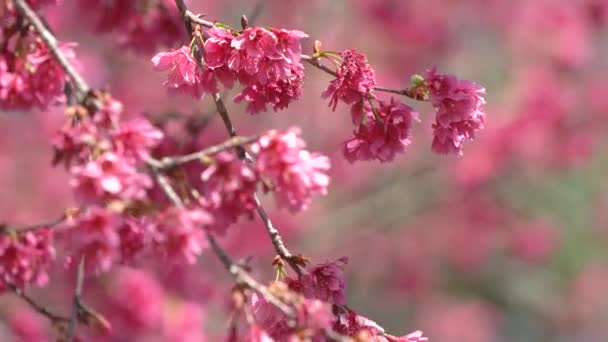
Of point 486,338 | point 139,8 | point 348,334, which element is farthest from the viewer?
point 486,338

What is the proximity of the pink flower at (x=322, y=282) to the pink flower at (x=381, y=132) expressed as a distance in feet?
0.81

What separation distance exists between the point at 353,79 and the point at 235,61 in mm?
229

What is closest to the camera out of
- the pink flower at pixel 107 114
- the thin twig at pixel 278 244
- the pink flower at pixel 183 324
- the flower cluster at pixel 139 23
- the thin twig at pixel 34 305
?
the pink flower at pixel 107 114

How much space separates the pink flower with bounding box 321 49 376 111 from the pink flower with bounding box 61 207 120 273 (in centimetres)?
55

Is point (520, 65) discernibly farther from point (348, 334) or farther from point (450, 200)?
point (348, 334)

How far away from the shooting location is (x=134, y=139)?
145 centimetres

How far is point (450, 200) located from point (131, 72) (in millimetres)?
2628

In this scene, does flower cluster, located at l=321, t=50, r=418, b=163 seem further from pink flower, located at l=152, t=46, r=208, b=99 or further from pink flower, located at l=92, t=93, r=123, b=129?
pink flower, located at l=92, t=93, r=123, b=129

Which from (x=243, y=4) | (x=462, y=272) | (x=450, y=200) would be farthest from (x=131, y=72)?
(x=462, y=272)

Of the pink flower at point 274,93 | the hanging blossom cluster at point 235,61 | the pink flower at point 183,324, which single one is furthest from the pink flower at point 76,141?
the pink flower at point 183,324

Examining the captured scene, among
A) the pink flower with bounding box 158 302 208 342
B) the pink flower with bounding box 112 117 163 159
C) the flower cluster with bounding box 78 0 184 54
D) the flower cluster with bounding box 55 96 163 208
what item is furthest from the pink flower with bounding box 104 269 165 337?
the pink flower with bounding box 112 117 163 159

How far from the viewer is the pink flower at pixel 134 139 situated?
1.44 m

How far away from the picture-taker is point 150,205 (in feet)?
4.50

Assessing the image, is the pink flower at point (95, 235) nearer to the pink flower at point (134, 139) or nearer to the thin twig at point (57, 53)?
the pink flower at point (134, 139)
